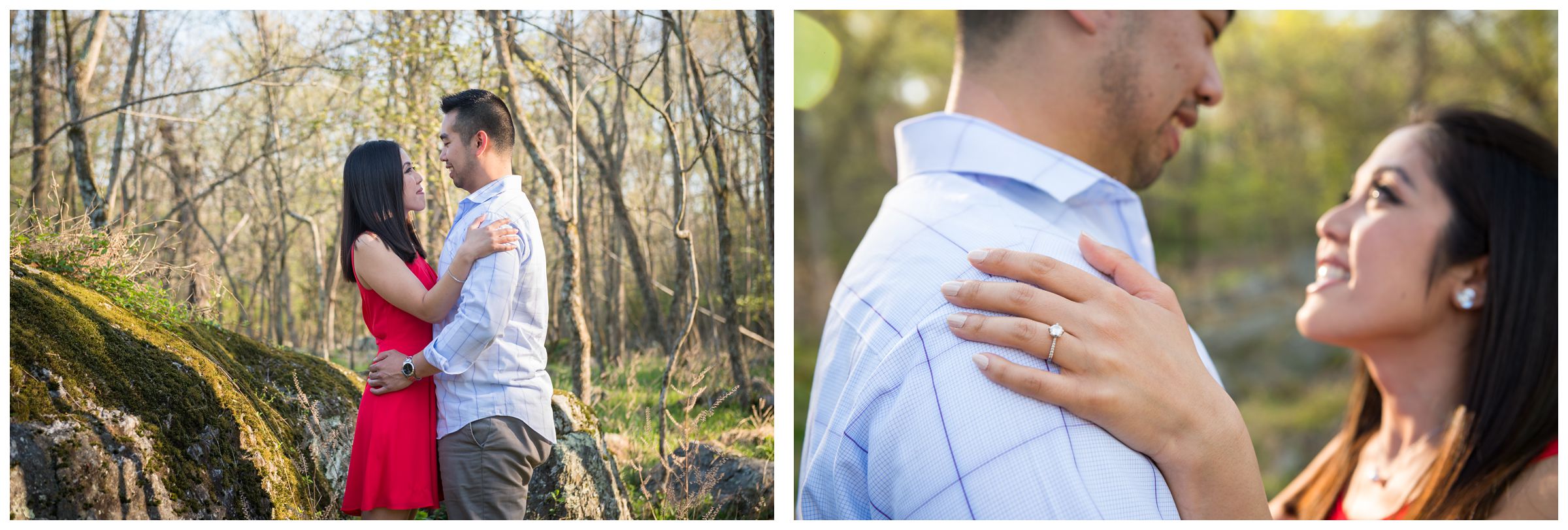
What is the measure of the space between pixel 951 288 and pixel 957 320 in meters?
0.05

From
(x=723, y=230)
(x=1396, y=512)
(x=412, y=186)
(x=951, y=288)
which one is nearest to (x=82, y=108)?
(x=412, y=186)

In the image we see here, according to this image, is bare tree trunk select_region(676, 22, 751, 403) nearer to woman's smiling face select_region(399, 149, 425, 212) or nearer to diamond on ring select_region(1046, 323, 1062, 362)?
woman's smiling face select_region(399, 149, 425, 212)

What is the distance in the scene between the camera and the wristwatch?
169 cm

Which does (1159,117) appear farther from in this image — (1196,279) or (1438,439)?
(1196,279)

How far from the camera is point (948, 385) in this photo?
107 cm

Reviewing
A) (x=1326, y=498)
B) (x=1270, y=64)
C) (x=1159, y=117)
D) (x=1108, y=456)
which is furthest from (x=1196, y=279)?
(x=1108, y=456)

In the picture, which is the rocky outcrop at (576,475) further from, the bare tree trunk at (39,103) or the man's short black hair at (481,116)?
the bare tree trunk at (39,103)

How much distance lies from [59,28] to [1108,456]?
2.17 meters

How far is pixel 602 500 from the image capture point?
186 centimetres

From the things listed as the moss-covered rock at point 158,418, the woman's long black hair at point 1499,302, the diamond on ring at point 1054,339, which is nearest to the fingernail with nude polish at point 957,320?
the diamond on ring at point 1054,339

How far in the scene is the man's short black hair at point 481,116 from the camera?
69.4 inches

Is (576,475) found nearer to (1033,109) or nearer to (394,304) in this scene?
(394,304)

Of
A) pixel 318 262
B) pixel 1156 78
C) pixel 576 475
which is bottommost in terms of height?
pixel 576 475

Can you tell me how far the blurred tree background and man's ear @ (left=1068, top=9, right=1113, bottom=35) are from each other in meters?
4.94
